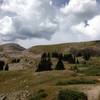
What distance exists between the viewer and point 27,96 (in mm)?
51250

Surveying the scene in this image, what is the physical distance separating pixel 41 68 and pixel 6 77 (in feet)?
88.1

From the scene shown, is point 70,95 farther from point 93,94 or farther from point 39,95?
point 39,95

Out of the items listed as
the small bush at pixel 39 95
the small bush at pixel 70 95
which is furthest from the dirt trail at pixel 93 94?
the small bush at pixel 39 95

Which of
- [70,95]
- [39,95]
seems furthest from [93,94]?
[39,95]

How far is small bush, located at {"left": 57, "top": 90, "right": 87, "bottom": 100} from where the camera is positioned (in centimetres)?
4378

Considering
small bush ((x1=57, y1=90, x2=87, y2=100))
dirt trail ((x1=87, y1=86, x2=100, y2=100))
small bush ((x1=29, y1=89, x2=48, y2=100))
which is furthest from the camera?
small bush ((x1=29, y1=89, x2=48, y2=100))

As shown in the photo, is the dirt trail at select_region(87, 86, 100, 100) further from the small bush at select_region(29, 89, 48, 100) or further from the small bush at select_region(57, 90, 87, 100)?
the small bush at select_region(29, 89, 48, 100)

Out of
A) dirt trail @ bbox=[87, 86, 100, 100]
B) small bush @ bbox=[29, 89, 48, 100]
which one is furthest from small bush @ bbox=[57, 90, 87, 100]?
small bush @ bbox=[29, 89, 48, 100]

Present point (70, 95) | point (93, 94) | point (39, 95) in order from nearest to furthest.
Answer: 1. point (70, 95)
2. point (93, 94)
3. point (39, 95)

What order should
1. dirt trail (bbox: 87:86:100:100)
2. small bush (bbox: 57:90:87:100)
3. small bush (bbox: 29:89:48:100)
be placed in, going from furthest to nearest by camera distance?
small bush (bbox: 29:89:48:100)
dirt trail (bbox: 87:86:100:100)
small bush (bbox: 57:90:87:100)

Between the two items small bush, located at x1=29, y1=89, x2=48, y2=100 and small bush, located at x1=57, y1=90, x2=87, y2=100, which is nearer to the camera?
small bush, located at x1=57, y1=90, x2=87, y2=100

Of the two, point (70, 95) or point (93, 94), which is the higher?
point (70, 95)

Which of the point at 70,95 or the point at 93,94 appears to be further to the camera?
the point at 93,94

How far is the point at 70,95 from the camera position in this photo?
1736 inches
